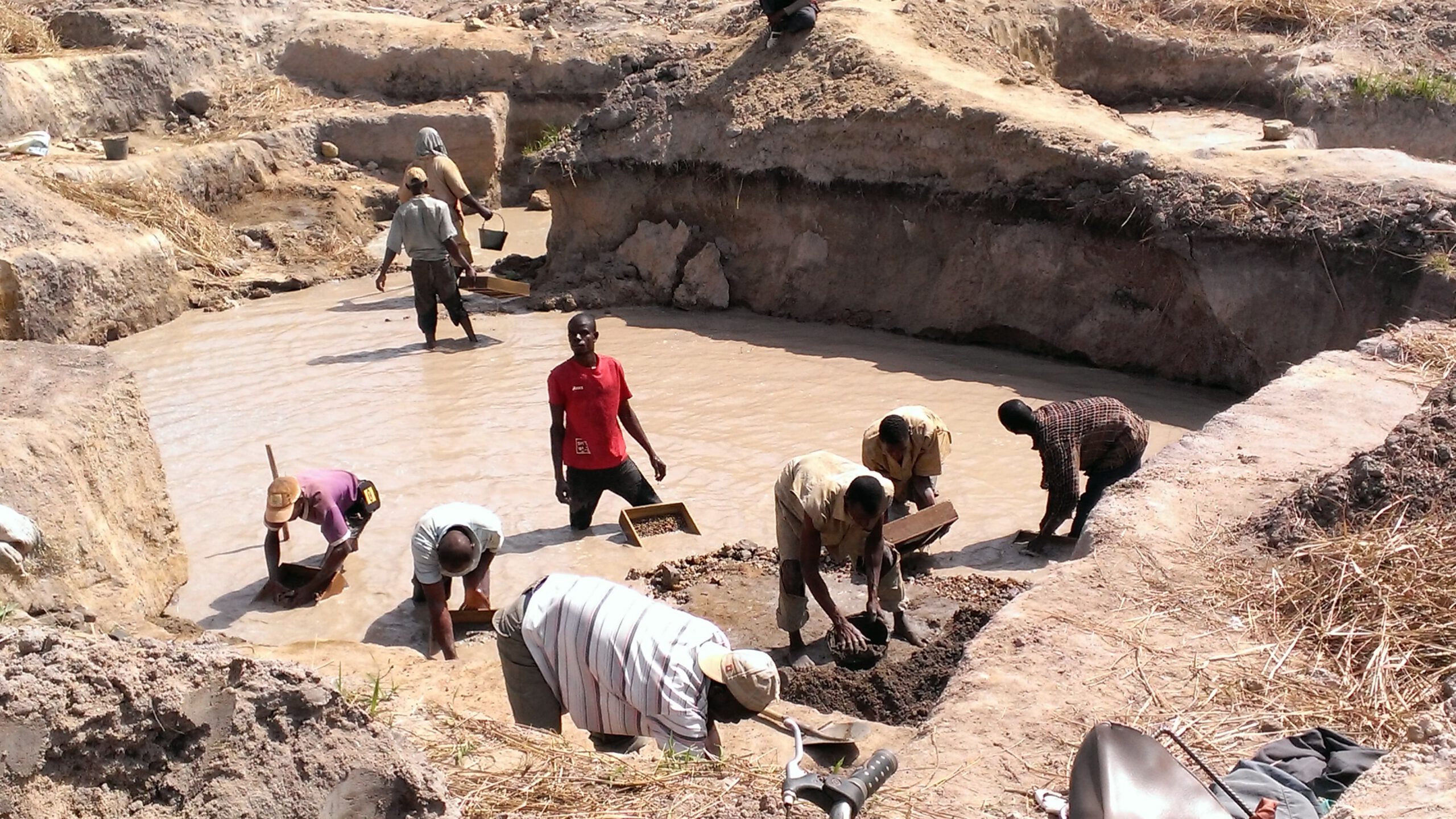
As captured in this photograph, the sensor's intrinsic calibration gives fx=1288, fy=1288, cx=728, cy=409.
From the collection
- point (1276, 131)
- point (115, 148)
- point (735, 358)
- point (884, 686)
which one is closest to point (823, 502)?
point (884, 686)

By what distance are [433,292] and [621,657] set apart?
23.1ft

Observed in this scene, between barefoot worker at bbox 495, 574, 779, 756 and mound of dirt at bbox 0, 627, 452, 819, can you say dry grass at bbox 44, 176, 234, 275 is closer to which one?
barefoot worker at bbox 495, 574, 779, 756

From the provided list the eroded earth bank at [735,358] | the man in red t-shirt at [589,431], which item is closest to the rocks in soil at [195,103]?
the eroded earth bank at [735,358]

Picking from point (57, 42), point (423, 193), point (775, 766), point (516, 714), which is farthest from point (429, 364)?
point (57, 42)

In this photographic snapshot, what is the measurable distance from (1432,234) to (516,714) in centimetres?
687

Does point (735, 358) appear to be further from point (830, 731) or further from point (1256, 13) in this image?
point (1256, 13)

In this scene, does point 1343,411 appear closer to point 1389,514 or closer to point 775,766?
point 1389,514

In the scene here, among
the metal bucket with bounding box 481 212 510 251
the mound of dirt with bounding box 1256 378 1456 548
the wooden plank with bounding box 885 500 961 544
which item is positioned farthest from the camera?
the metal bucket with bounding box 481 212 510 251

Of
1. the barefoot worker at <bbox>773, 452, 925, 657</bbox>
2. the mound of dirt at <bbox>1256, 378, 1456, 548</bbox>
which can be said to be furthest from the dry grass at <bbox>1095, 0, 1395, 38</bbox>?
the barefoot worker at <bbox>773, 452, 925, 657</bbox>

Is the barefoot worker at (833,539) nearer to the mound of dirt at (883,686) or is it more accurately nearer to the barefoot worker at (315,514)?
the mound of dirt at (883,686)

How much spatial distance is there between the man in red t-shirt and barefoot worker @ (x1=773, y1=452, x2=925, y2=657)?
1738 millimetres

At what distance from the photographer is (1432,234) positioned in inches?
325

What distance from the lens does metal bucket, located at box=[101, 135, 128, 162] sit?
1310 centimetres

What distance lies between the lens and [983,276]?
404 inches
